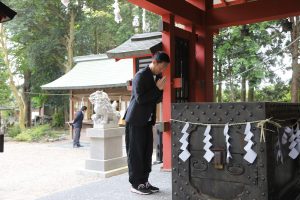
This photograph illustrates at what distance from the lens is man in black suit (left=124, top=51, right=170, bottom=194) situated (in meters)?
3.54

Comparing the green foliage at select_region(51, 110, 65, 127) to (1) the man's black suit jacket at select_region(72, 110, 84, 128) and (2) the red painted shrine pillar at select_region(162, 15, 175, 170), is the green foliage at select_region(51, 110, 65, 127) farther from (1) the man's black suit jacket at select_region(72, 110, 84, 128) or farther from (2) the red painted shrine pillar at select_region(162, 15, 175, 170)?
(2) the red painted shrine pillar at select_region(162, 15, 175, 170)

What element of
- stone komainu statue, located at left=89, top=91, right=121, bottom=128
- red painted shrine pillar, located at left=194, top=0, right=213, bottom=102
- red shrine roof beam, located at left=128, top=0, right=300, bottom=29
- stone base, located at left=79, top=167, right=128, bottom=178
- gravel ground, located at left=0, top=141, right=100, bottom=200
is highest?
red shrine roof beam, located at left=128, top=0, right=300, bottom=29

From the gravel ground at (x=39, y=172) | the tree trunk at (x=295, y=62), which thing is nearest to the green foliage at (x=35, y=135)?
the gravel ground at (x=39, y=172)

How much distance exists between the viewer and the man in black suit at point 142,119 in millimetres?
3545

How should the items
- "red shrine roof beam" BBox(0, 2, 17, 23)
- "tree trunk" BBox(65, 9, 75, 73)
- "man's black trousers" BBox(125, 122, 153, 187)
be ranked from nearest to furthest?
"red shrine roof beam" BBox(0, 2, 17, 23), "man's black trousers" BBox(125, 122, 153, 187), "tree trunk" BBox(65, 9, 75, 73)

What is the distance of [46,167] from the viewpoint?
9594mm

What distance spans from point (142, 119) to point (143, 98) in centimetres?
25

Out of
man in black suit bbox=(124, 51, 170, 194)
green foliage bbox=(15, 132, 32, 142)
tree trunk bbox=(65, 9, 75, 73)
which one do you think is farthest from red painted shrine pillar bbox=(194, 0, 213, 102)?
tree trunk bbox=(65, 9, 75, 73)

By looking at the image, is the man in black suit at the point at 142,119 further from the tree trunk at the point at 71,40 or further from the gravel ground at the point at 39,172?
the tree trunk at the point at 71,40

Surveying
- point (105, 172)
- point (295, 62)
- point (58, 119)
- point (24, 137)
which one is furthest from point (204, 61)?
point (58, 119)

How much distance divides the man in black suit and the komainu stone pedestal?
10.3 feet

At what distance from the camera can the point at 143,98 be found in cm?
352

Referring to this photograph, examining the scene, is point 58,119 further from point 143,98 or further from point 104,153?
point 143,98

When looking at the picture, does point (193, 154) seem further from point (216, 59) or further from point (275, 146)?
point (216, 59)
